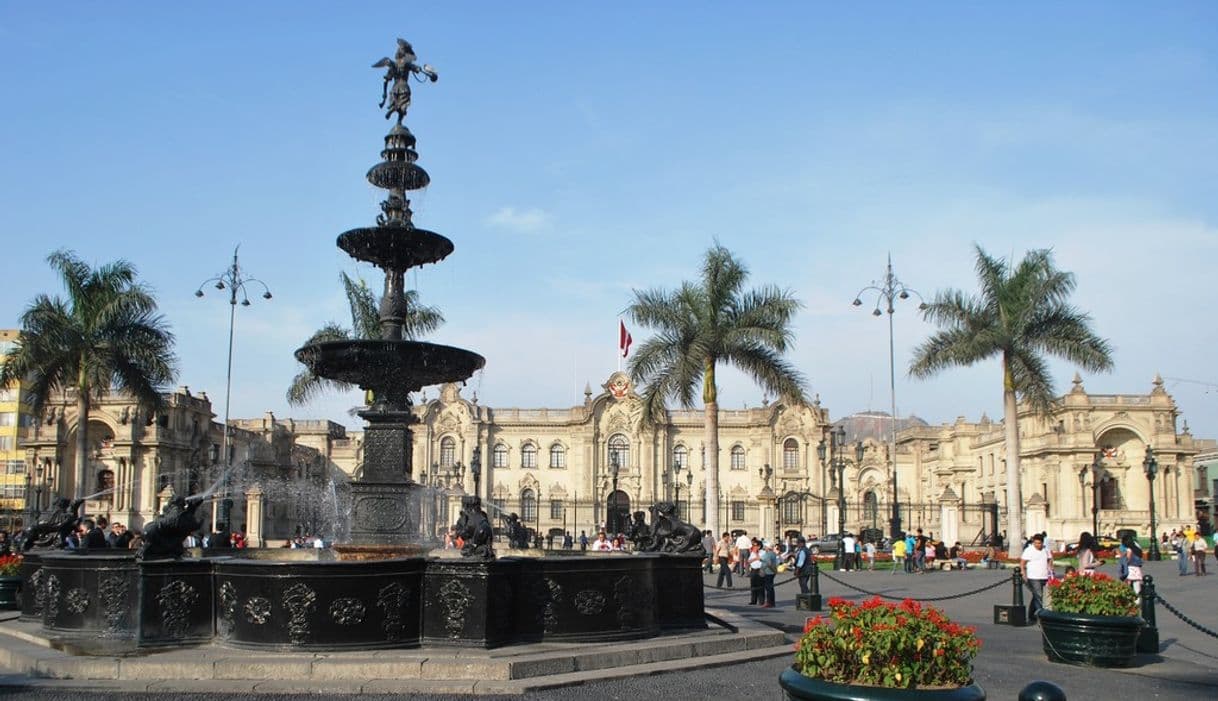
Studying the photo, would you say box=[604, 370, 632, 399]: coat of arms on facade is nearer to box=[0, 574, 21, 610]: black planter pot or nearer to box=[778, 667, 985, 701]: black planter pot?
box=[0, 574, 21, 610]: black planter pot

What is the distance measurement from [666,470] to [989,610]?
50.2 m

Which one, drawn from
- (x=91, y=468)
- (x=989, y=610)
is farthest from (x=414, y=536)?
(x=91, y=468)

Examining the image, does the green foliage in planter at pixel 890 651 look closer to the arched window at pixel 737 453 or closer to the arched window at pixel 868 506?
the arched window at pixel 868 506

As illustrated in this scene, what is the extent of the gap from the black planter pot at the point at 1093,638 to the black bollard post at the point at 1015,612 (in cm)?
412

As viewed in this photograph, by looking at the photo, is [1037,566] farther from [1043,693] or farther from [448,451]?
[448,451]

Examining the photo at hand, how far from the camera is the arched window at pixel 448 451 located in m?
67.9

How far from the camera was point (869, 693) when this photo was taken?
540cm

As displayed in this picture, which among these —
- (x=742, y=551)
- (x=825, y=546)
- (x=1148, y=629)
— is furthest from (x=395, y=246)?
(x=825, y=546)

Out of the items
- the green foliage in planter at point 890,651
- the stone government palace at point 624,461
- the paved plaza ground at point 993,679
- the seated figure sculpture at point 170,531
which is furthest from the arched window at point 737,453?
the green foliage in planter at point 890,651

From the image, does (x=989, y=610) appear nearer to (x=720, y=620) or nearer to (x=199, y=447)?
(x=720, y=620)

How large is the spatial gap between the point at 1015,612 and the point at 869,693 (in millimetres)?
11195

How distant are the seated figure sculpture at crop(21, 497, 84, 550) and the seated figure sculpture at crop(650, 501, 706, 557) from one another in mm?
8320

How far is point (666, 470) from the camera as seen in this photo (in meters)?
68.7

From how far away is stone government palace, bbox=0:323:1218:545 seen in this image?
Result: 58469mm
